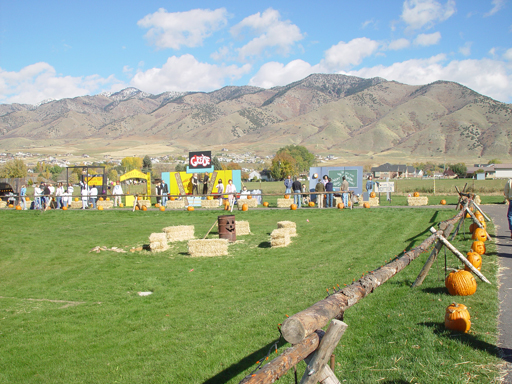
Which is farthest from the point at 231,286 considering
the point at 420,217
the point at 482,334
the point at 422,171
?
the point at 422,171

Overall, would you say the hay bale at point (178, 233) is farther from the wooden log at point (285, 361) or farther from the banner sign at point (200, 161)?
the banner sign at point (200, 161)

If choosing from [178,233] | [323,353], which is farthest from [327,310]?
[178,233]

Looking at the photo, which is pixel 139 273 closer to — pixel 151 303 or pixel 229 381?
pixel 151 303

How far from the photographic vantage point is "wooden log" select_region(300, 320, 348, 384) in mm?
3299

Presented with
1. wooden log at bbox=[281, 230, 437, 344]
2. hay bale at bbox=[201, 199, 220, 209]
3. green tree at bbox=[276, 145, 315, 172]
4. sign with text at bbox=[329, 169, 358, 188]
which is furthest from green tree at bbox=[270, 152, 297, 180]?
wooden log at bbox=[281, 230, 437, 344]

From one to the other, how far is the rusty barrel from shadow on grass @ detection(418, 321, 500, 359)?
11154mm

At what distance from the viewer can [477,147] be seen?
165375 mm

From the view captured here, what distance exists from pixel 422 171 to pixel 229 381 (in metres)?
130

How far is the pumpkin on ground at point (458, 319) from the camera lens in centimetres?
554

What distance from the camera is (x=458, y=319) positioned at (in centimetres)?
556

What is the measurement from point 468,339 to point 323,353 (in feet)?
10.3

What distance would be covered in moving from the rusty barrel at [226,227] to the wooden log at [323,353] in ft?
43.1

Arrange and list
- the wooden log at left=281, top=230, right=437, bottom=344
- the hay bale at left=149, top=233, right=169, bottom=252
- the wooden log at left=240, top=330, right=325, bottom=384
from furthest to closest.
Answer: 1. the hay bale at left=149, top=233, right=169, bottom=252
2. the wooden log at left=281, top=230, right=437, bottom=344
3. the wooden log at left=240, top=330, right=325, bottom=384

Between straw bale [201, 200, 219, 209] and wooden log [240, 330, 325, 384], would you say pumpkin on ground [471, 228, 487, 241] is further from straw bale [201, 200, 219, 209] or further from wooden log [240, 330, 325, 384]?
→ straw bale [201, 200, 219, 209]
